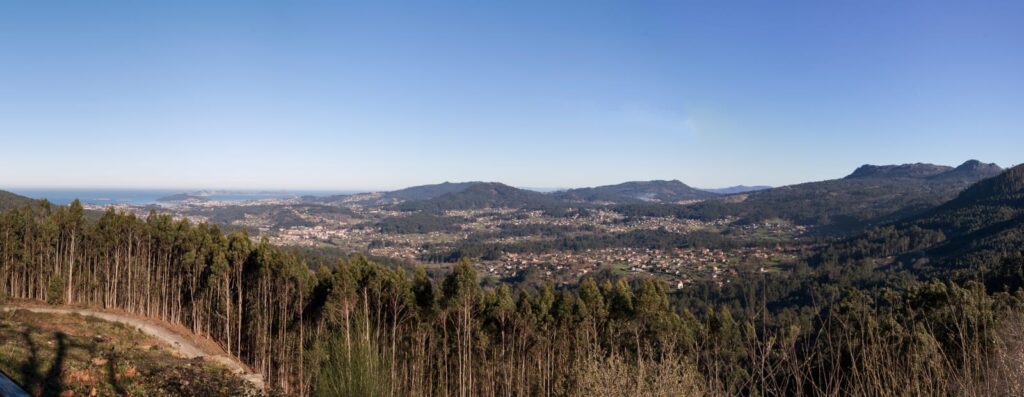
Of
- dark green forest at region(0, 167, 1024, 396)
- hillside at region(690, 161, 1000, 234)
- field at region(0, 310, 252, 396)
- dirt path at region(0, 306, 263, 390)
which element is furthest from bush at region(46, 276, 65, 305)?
hillside at region(690, 161, 1000, 234)

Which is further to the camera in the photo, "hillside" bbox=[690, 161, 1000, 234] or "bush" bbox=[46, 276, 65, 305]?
"hillside" bbox=[690, 161, 1000, 234]

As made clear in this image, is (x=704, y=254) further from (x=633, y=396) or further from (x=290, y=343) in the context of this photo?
(x=633, y=396)

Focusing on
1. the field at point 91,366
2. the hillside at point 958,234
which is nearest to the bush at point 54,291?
the field at point 91,366

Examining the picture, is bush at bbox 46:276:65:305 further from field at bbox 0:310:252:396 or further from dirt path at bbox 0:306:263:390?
field at bbox 0:310:252:396

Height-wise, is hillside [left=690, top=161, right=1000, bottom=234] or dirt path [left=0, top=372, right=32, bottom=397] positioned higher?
dirt path [left=0, top=372, right=32, bottom=397]

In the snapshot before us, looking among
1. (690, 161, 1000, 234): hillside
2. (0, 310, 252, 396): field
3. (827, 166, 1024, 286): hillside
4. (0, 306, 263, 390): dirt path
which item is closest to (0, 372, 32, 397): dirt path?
(0, 310, 252, 396): field

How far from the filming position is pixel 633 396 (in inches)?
206

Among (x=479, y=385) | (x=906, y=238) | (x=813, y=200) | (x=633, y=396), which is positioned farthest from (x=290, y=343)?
(x=813, y=200)

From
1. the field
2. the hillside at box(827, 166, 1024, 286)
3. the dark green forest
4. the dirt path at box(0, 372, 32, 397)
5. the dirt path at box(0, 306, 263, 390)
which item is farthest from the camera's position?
the hillside at box(827, 166, 1024, 286)

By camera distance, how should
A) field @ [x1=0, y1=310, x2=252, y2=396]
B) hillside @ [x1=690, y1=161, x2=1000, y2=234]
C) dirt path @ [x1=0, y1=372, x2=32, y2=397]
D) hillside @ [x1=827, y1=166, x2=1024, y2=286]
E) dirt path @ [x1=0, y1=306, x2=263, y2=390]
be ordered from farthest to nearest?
hillside @ [x1=690, y1=161, x2=1000, y2=234]
hillside @ [x1=827, y1=166, x2=1024, y2=286]
dirt path @ [x1=0, y1=306, x2=263, y2=390]
field @ [x1=0, y1=310, x2=252, y2=396]
dirt path @ [x1=0, y1=372, x2=32, y2=397]

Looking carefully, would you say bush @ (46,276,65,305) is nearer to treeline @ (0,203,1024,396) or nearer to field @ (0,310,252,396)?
treeline @ (0,203,1024,396)

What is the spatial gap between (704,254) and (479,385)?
9418 centimetres

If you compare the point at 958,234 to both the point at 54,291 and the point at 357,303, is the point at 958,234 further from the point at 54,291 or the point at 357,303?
the point at 54,291

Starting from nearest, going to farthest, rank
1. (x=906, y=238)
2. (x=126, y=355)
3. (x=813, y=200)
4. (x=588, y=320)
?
(x=126, y=355), (x=588, y=320), (x=906, y=238), (x=813, y=200)
